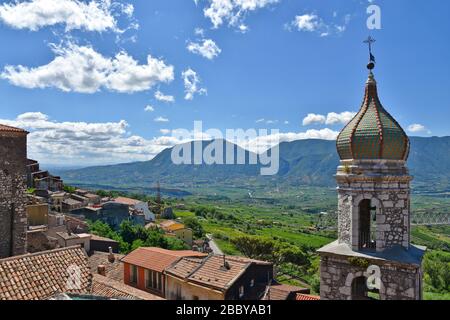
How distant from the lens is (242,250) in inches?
1949

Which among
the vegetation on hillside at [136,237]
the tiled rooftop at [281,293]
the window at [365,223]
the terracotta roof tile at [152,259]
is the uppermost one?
the window at [365,223]

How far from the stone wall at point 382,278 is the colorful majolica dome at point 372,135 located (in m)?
3.01

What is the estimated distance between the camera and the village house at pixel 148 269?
2239 cm

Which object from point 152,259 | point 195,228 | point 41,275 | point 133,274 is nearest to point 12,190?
point 41,275

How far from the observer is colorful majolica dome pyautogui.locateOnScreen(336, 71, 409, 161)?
10562 millimetres

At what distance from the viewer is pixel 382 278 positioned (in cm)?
1026

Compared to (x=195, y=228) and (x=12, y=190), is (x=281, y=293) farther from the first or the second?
(x=195, y=228)

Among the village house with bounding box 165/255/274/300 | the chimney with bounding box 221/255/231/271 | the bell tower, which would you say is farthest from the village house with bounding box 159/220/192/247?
the bell tower

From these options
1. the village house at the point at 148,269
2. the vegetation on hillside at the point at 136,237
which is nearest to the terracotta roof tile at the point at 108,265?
the village house at the point at 148,269

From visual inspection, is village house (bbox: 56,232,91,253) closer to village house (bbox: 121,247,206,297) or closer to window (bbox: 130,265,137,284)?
village house (bbox: 121,247,206,297)

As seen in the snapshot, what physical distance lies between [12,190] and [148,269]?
9.11 m

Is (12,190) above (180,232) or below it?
above

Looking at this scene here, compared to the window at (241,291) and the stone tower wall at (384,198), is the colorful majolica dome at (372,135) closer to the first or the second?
the stone tower wall at (384,198)
